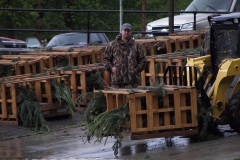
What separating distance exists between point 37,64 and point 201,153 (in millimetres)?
7182

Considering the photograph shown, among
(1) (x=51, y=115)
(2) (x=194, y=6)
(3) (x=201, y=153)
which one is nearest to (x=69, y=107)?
(1) (x=51, y=115)

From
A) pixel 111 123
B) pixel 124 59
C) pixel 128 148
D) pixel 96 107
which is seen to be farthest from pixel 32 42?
pixel 111 123

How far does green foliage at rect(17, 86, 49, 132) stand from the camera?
39.4 feet

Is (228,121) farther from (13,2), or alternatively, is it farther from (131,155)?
(13,2)

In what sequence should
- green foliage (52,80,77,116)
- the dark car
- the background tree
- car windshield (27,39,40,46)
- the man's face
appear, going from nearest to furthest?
the man's face < green foliage (52,80,77,116) < the dark car < car windshield (27,39,40,46) < the background tree

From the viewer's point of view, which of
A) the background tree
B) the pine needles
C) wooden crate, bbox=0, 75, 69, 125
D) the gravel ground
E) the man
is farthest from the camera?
the background tree

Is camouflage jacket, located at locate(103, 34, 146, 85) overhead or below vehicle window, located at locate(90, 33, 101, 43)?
below

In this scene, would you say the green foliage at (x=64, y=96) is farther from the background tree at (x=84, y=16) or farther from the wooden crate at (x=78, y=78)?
the background tree at (x=84, y=16)

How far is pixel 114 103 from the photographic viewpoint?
9.63 meters

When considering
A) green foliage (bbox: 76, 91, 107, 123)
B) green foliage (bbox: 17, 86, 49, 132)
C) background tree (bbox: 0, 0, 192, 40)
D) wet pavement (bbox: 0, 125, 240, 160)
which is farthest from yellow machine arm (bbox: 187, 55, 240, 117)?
background tree (bbox: 0, 0, 192, 40)

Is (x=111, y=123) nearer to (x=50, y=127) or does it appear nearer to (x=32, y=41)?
(x=50, y=127)

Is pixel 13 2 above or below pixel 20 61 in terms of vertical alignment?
above

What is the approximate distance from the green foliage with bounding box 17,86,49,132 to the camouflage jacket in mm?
1880

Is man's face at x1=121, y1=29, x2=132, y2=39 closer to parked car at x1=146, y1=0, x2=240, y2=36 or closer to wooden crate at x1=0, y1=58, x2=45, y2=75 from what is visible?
wooden crate at x1=0, y1=58, x2=45, y2=75
